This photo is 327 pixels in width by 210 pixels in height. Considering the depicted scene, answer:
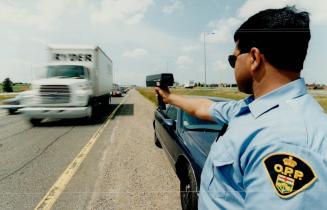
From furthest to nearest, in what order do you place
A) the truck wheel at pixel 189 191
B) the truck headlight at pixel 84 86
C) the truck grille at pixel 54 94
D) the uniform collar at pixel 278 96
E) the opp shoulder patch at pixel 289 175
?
the truck headlight at pixel 84 86
the truck grille at pixel 54 94
the truck wheel at pixel 189 191
the uniform collar at pixel 278 96
the opp shoulder patch at pixel 289 175

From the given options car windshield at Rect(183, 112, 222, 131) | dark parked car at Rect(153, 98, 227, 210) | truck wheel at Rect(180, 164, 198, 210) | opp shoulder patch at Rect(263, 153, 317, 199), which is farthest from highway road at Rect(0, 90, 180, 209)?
opp shoulder patch at Rect(263, 153, 317, 199)

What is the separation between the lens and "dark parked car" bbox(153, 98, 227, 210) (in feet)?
11.7

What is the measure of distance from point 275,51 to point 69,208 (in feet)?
12.2

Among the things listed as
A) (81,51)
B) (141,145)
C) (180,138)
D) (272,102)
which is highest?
(81,51)

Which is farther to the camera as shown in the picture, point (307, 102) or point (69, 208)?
point (69, 208)


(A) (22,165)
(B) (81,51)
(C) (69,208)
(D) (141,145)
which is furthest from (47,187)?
(B) (81,51)

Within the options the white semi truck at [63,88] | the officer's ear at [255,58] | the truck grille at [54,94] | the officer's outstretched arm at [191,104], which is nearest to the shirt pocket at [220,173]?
the officer's ear at [255,58]

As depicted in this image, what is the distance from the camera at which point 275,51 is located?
107 cm

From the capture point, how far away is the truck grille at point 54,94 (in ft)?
39.2

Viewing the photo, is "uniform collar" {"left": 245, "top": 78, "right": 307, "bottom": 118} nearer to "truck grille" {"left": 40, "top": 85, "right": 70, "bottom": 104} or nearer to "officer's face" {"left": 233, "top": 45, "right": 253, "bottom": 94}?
"officer's face" {"left": 233, "top": 45, "right": 253, "bottom": 94}

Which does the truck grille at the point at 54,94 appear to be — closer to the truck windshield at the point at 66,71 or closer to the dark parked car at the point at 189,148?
the truck windshield at the point at 66,71

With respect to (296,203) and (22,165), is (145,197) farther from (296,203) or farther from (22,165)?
(296,203)

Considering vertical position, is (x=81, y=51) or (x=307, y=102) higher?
(x=81, y=51)

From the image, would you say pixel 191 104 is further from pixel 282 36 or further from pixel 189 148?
pixel 189 148
